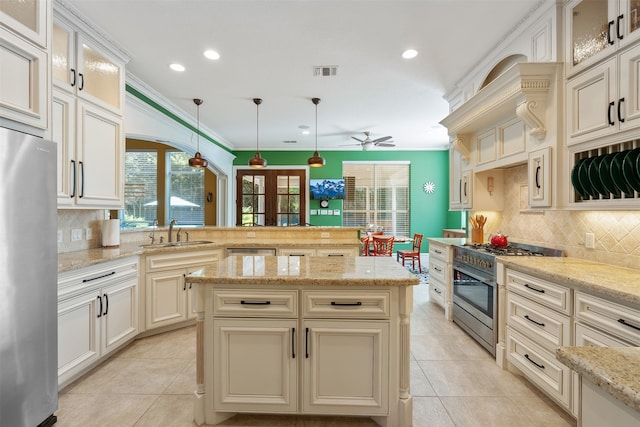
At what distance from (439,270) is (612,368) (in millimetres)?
3347

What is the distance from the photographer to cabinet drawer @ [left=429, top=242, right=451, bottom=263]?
361 cm

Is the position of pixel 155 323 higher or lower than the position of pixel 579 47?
lower

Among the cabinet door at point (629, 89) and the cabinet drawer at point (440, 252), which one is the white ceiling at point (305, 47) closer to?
the cabinet door at point (629, 89)

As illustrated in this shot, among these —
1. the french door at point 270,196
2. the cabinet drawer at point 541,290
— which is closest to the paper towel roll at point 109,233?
the cabinet drawer at point 541,290

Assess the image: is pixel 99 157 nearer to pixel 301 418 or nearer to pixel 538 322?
pixel 301 418

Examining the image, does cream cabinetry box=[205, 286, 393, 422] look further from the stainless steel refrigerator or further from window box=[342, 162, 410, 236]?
window box=[342, 162, 410, 236]

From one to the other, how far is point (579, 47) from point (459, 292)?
242 centimetres

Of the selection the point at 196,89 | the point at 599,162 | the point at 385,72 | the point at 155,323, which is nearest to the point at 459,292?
the point at 599,162

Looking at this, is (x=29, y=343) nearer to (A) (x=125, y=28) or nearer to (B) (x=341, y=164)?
(A) (x=125, y=28)

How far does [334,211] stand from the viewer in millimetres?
7703

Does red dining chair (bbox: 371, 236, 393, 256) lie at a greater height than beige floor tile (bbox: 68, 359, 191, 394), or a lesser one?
greater

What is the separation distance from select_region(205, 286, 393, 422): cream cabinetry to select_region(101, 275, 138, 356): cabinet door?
1426mm

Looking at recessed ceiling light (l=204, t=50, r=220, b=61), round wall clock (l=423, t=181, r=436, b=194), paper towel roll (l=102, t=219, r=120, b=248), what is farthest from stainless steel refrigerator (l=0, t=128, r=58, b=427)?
round wall clock (l=423, t=181, r=436, b=194)

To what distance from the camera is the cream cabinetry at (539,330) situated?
1.88 metres
